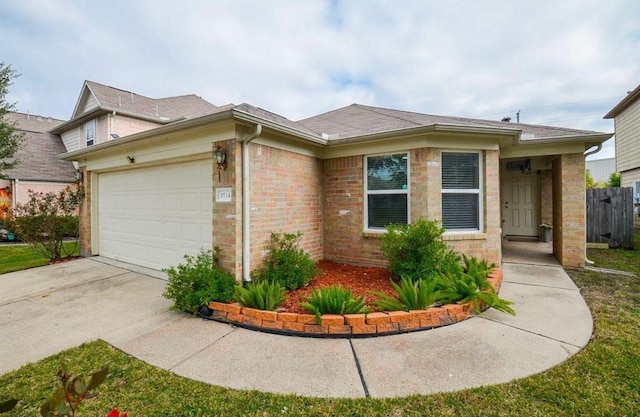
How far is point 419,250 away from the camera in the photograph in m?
5.04

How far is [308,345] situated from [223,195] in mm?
2727

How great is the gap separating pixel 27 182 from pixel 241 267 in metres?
15.8

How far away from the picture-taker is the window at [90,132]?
1466cm

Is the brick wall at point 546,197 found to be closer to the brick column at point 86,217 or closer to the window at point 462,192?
the window at point 462,192

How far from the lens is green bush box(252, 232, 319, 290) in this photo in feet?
16.2

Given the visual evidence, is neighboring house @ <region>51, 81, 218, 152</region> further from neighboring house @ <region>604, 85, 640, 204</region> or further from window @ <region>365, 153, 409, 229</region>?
neighboring house @ <region>604, 85, 640, 204</region>

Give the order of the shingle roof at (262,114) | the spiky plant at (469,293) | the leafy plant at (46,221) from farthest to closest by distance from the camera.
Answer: the leafy plant at (46,221)
the shingle roof at (262,114)
the spiky plant at (469,293)

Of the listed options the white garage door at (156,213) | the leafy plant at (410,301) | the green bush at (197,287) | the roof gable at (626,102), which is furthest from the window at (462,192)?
the roof gable at (626,102)

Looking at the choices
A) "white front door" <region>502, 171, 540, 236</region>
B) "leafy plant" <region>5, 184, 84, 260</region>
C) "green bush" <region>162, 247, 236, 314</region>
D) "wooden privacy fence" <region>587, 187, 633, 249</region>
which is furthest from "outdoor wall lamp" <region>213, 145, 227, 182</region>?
"wooden privacy fence" <region>587, 187, 633, 249</region>

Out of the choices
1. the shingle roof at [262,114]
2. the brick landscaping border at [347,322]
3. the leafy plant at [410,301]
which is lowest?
the brick landscaping border at [347,322]

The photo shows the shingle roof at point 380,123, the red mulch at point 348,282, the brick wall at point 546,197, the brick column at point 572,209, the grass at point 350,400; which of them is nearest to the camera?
the grass at point 350,400

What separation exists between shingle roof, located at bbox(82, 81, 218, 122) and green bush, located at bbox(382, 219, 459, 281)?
12.5 metres

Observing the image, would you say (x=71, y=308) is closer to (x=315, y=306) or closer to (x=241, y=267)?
(x=241, y=267)

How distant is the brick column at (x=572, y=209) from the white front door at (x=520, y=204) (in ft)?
12.1
